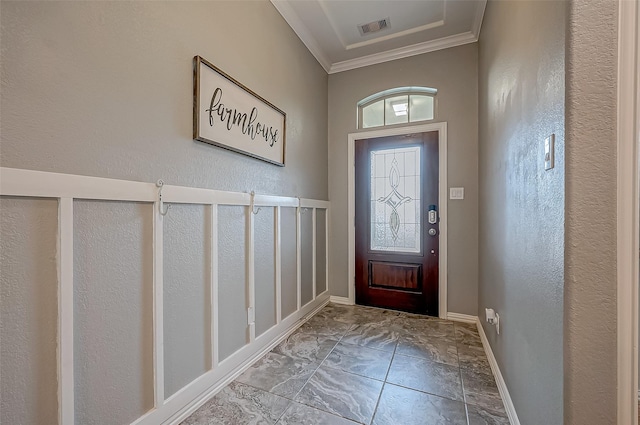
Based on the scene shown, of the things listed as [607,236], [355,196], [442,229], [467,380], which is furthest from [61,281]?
[442,229]

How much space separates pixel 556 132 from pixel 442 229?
1.91m

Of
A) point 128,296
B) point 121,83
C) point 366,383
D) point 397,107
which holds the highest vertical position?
point 397,107

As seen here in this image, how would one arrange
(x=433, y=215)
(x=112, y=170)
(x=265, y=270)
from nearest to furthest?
1. (x=112, y=170)
2. (x=265, y=270)
3. (x=433, y=215)

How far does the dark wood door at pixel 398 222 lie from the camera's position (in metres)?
2.69

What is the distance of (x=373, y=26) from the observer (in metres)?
2.43

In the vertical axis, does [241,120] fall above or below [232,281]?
above

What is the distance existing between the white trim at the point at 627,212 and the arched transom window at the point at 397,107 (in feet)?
6.92

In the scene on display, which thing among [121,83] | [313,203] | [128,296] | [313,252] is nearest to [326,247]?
[313,252]

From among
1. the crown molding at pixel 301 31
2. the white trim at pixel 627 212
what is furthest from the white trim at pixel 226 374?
the crown molding at pixel 301 31

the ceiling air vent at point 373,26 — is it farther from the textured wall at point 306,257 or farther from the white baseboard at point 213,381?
the white baseboard at point 213,381

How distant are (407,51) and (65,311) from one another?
3.26 metres

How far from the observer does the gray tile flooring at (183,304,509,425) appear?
1331mm

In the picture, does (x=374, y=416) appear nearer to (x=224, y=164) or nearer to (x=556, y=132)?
(x=556, y=132)

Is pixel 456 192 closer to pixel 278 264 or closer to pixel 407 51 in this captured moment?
pixel 407 51
